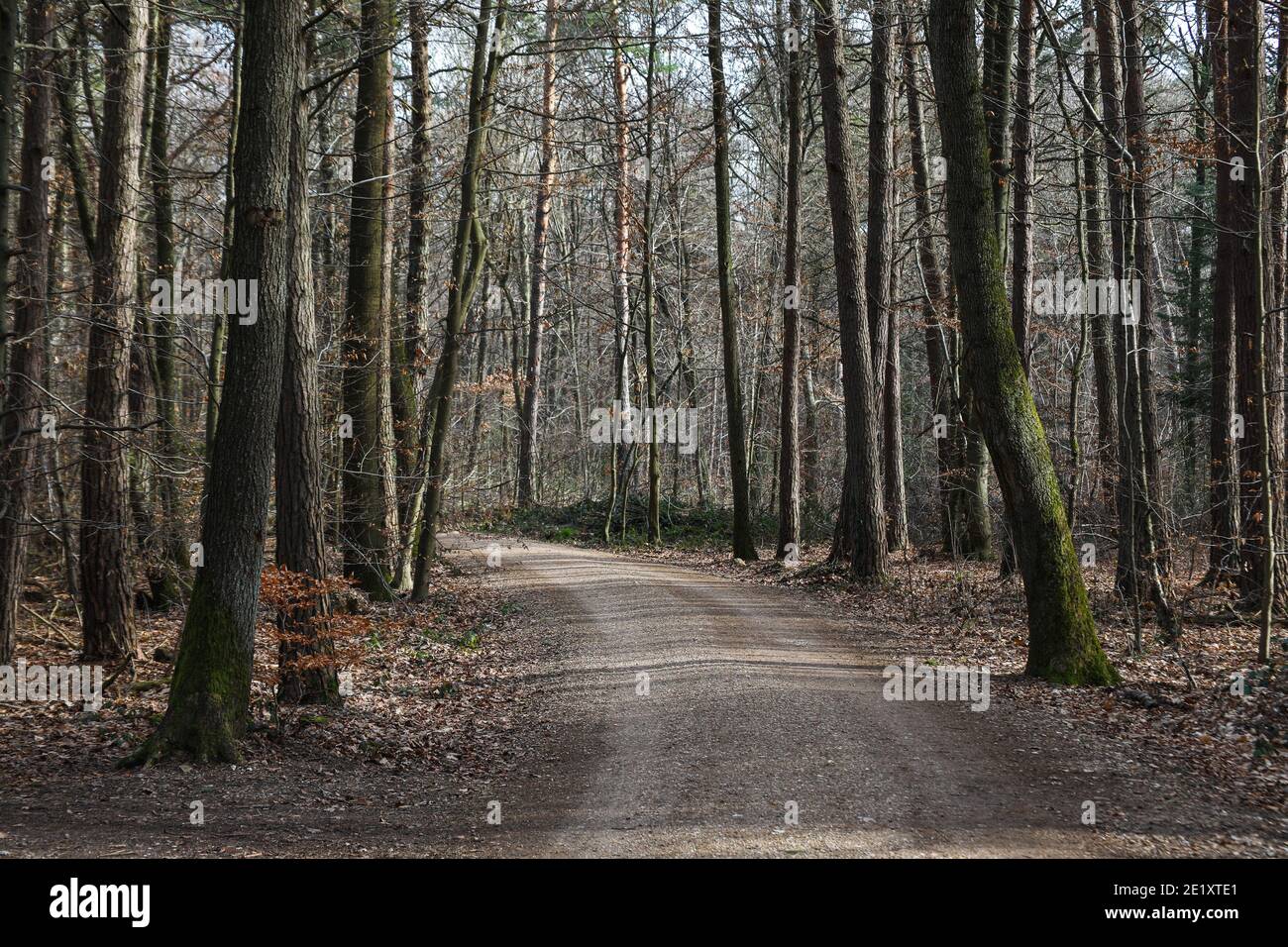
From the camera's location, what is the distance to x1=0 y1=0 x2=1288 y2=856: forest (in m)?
7.66

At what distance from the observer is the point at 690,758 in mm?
7840

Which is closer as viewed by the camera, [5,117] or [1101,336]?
[5,117]

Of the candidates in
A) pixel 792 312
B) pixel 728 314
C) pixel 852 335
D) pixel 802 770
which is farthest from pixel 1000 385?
pixel 728 314

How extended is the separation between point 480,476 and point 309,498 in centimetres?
974

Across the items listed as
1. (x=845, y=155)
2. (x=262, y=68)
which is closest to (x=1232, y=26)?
(x=845, y=155)

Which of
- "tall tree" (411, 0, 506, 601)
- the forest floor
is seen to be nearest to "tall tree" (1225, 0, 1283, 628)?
the forest floor

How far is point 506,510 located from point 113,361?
9.60 metres

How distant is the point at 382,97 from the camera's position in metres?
14.6

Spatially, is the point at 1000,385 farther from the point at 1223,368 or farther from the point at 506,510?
the point at 506,510

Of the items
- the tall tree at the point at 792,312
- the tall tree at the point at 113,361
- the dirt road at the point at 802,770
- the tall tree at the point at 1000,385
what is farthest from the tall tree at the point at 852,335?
the tall tree at the point at 113,361

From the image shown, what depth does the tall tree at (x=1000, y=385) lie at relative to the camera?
31.2ft

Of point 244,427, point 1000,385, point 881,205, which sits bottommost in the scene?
point 244,427
